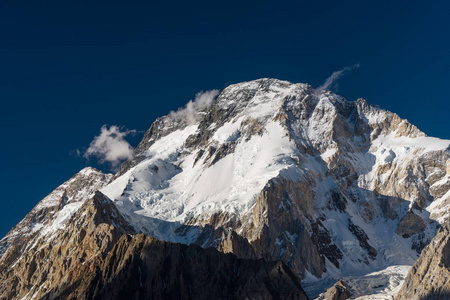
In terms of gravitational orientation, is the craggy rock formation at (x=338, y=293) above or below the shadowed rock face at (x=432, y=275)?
above

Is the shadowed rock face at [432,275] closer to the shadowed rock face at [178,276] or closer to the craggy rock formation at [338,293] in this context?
the craggy rock formation at [338,293]

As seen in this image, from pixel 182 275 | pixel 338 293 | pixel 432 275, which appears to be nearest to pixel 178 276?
pixel 182 275

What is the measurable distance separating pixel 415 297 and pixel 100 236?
110 m

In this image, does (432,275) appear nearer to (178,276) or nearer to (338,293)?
(338,293)

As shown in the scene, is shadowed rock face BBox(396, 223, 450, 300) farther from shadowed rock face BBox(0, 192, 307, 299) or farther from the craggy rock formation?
shadowed rock face BBox(0, 192, 307, 299)

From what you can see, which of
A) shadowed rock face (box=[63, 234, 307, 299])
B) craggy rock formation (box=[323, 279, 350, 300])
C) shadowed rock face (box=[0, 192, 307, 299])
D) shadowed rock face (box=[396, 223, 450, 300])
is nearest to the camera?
shadowed rock face (box=[63, 234, 307, 299])

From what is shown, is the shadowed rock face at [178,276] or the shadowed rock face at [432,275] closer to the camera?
the shadowed rock face at [178,276]

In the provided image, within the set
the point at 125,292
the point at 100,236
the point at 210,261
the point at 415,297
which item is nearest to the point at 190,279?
the point at 210,261

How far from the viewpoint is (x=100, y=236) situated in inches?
7687

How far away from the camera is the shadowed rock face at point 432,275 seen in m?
137

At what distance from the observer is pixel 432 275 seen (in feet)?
474

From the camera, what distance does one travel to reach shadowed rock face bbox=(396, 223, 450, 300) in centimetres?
13688

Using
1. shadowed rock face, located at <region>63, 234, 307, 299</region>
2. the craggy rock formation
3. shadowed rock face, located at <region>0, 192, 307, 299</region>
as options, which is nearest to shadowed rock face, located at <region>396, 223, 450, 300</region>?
the craggy rock formation

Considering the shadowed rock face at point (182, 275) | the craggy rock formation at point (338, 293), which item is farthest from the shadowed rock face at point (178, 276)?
the craggy rock formation at point (338, 293)
